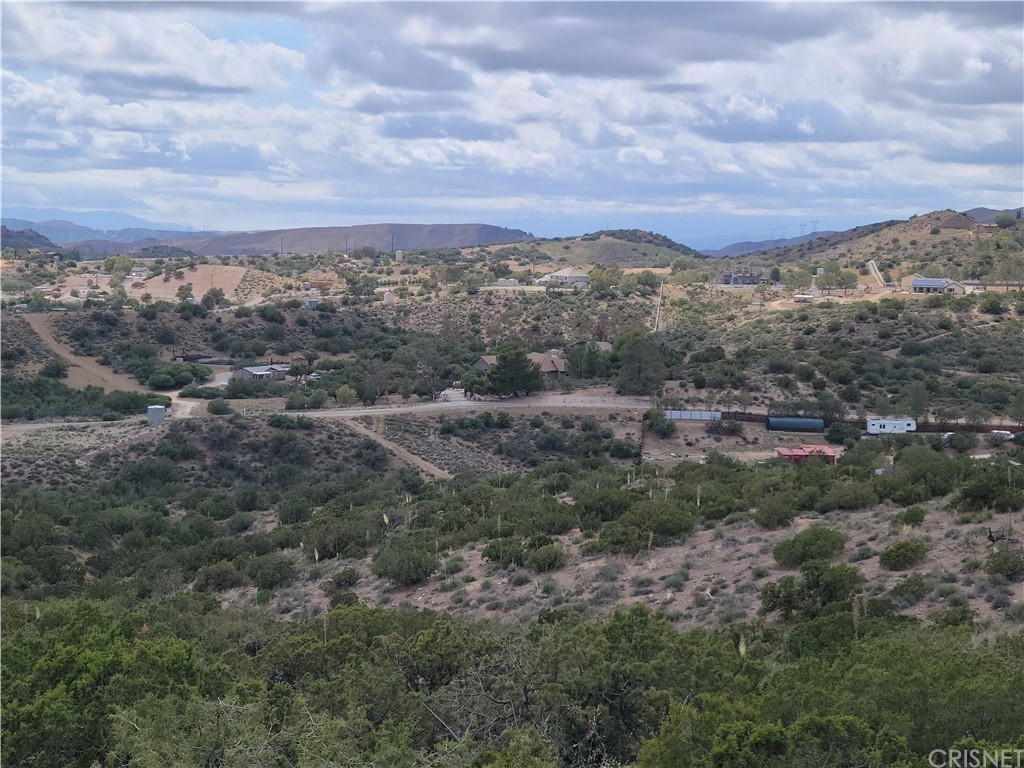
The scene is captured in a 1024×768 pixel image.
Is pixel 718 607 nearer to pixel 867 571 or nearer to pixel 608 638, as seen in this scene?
pixel 867 571

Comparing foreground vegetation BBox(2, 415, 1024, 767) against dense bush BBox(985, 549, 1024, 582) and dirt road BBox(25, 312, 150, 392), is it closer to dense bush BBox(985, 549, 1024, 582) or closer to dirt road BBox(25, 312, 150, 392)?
dense bush BBox(985, 549, 1024, 582)

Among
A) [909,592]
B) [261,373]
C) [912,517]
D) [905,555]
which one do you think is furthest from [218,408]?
[909,592]

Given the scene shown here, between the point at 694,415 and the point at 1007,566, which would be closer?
the point at 1007,566

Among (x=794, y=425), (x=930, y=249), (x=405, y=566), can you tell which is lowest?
(x=794, y=425)

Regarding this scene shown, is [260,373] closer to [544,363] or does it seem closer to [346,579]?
[544,363]

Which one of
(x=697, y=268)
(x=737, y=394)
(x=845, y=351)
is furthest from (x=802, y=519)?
(x=697, y=268)

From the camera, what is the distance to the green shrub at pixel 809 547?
845 inches

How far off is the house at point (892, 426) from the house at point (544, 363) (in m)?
18.9

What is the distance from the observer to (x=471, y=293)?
9594 centimetres

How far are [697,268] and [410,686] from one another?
107799 mm

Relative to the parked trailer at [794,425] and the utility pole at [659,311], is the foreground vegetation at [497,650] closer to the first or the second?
the parked trailer at [794,425]

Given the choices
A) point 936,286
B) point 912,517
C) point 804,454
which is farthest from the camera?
point 936,286

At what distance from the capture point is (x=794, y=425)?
50.3 metres

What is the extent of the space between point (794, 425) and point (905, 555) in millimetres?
30910
